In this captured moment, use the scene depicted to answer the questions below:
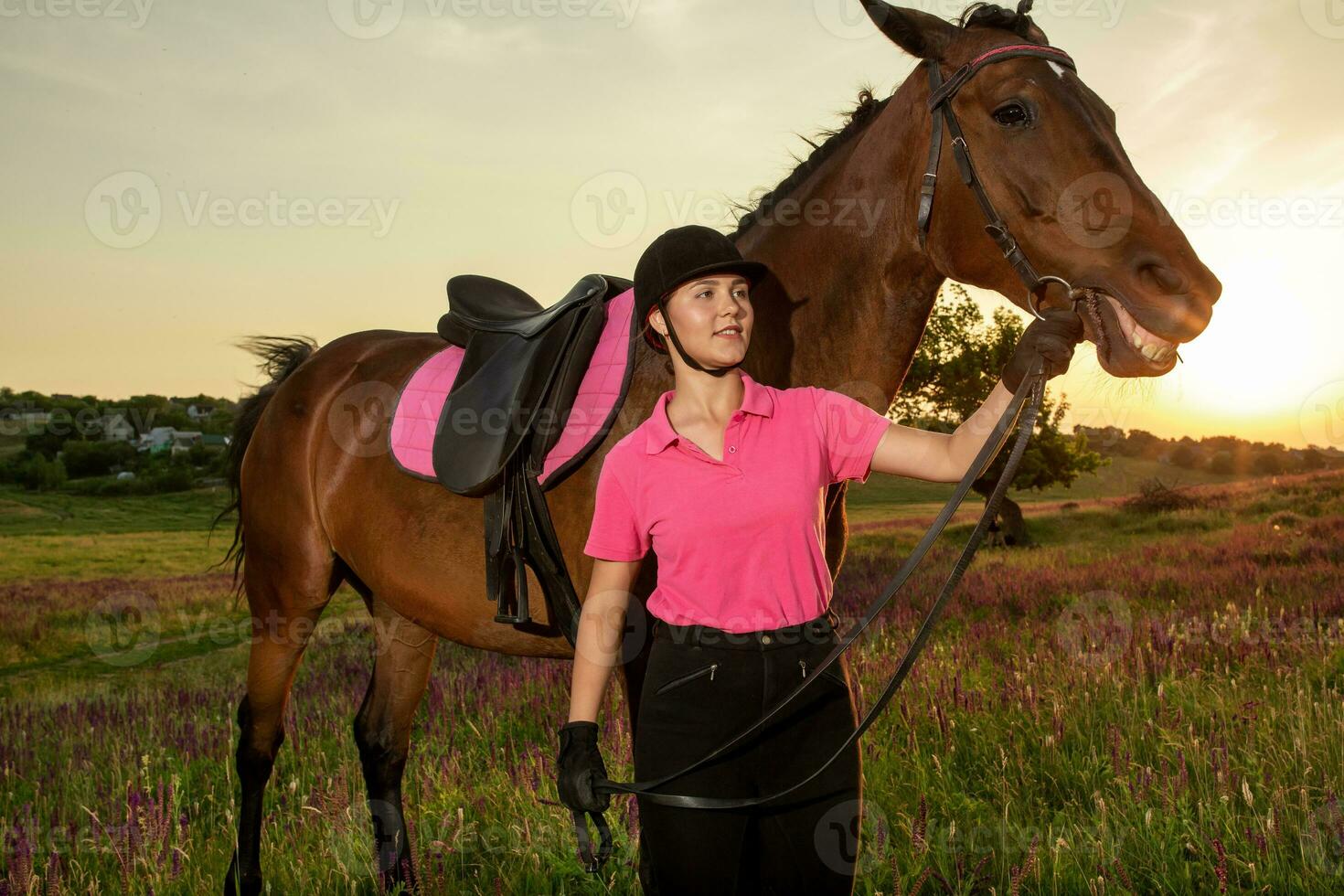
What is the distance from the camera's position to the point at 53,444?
34500 mm

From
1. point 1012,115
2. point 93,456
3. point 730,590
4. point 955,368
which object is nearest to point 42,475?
point 93,456

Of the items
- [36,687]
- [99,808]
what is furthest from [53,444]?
[99,808]

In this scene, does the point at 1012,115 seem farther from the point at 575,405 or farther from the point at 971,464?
the point at 575,405

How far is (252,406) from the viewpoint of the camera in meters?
5.06

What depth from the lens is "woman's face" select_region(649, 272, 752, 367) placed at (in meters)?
2.01

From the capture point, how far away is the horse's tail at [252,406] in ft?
16.5

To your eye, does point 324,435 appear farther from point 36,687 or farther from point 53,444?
point 53,444

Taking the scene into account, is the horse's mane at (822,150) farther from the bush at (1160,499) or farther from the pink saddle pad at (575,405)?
the bush at (1160,499)

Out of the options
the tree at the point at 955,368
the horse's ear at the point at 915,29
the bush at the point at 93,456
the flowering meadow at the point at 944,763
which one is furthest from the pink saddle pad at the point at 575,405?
the bush at the point at 93,456

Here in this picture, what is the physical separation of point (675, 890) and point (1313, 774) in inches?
126

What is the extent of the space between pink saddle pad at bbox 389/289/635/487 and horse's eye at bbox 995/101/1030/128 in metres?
1.37

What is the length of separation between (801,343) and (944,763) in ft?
8.00

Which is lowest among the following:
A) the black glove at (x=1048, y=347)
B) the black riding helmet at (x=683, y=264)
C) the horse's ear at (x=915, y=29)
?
the black glove at (x=1048, y=347)

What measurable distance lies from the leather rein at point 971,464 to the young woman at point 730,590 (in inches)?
2.1
